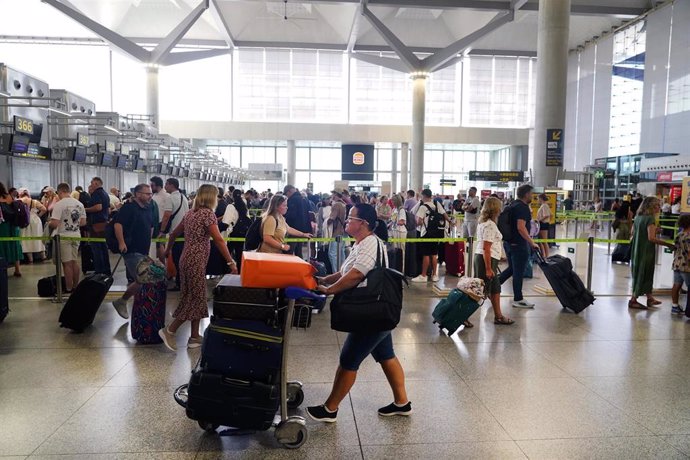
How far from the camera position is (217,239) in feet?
17.8

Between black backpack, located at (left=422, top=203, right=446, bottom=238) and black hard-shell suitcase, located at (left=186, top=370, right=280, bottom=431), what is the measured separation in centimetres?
748

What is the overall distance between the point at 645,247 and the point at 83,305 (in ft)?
25.4

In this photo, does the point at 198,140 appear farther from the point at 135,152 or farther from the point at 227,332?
the point at 227,332

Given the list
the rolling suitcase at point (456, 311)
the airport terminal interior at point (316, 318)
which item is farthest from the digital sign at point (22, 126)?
the rolling suitcase at point (456, 311)

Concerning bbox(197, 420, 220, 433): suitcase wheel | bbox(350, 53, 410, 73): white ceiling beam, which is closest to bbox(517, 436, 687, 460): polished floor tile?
bbox(197, 420, 220, 433): suitcase wheel

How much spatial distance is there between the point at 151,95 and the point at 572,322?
30432mm

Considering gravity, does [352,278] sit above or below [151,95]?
below

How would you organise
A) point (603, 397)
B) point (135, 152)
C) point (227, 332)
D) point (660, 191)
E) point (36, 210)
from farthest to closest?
point (660, 191)
point (135, 152)
point (36, 210)
point (603, 397)
point (227, 332)

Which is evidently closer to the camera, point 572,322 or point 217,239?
point 217,239

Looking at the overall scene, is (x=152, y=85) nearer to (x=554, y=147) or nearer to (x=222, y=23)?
(x=222, y=23)

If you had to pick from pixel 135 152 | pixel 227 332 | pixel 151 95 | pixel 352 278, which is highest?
pixel 151 95

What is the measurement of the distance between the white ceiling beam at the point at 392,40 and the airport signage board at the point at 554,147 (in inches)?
654

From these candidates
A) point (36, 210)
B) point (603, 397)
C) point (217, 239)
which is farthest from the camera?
point (36, 210)

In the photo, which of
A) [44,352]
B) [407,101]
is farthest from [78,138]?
[407,101]
